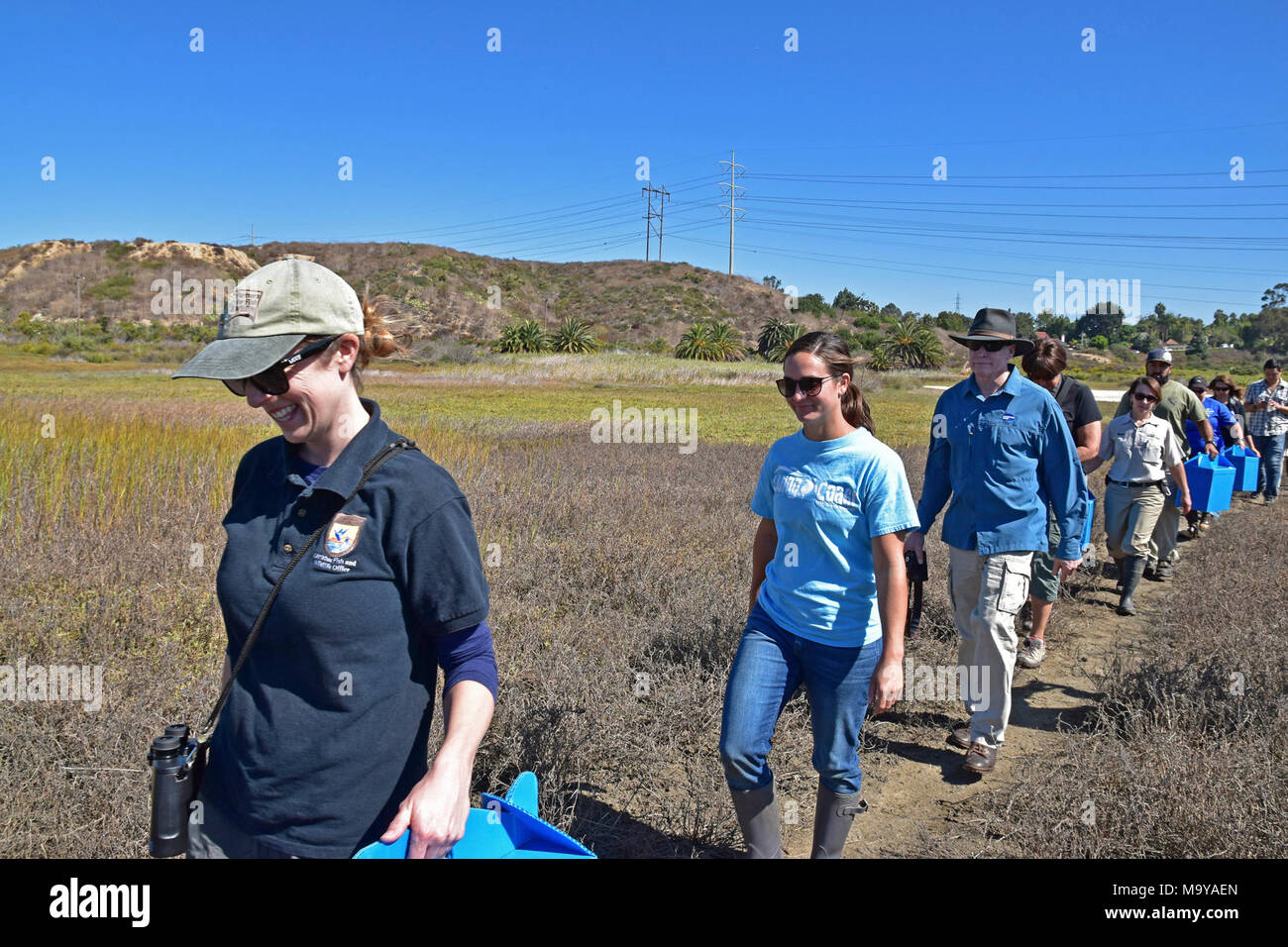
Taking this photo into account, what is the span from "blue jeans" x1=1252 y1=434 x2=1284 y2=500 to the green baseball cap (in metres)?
14.3

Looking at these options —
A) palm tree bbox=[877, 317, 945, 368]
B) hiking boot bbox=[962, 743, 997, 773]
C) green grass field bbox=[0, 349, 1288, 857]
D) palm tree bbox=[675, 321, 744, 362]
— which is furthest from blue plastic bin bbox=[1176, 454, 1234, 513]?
palm tree bbox=[877, 317, 945, 368]

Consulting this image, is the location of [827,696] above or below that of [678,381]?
below

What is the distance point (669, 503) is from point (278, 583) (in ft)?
27.3

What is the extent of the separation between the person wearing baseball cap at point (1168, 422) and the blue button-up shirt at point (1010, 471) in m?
3.42

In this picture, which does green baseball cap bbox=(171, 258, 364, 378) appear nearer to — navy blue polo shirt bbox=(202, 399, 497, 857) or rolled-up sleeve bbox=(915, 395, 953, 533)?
navy blue polo shirt bbox=(202, 399, 497, 857)

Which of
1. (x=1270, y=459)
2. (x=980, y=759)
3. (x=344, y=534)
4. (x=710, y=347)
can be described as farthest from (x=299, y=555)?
(x=710, y=347)

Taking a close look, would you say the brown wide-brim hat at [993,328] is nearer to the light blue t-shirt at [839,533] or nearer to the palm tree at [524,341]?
the light blue t-shirt at [839,533]

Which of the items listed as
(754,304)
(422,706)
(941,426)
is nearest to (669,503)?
(941,426)

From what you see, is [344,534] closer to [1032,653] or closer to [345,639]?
[345,639]

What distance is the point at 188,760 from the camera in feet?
5.55

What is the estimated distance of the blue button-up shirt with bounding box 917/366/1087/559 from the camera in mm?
4160

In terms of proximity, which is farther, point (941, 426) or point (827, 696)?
point (941, 426)

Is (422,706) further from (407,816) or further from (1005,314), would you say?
(1005,314)

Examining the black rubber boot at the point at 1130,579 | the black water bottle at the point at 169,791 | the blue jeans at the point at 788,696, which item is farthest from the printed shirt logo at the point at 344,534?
the black rubber boot at the point at 1130,579
